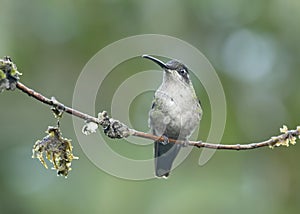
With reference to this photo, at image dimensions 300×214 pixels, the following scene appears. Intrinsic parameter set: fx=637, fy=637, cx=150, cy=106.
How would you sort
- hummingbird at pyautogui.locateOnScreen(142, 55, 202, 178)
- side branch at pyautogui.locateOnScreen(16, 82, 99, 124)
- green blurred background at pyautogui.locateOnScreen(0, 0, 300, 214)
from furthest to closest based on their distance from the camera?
green blurred background at pyautogui.locateOnScreen(0, 0, 300, 214)
hummingbird at pyautogui.locateOnScreen(142, 55, 202, 178)
side branch at pyautogui.locateOnScreen(16, 82, 99, 124)

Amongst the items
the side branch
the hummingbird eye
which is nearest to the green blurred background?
the hummingbird eye

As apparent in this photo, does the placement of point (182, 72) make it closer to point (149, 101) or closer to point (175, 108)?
point (175, 108)

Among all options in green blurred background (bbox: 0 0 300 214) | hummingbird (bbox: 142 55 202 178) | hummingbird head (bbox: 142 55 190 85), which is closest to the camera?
hummingbird (bbox: 142 55 202 178)

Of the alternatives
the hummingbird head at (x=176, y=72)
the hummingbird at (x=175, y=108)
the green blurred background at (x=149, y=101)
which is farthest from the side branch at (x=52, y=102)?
the green blurred background at (x=149, y=101)

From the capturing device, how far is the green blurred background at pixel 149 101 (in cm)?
626

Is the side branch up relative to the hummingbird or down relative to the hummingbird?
down

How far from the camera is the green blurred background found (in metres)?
6.26

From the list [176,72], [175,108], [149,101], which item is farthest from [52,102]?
[149,101]

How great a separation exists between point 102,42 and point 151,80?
0.78 meters

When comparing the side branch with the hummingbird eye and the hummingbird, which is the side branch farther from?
the hummingbird eye

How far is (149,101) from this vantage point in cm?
681

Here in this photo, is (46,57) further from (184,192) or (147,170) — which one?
(184,192)

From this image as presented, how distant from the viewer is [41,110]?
23.3 feet

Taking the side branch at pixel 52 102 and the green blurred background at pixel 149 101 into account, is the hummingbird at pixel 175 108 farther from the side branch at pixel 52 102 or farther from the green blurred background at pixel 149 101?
the green blurred background at pixel 149 101
